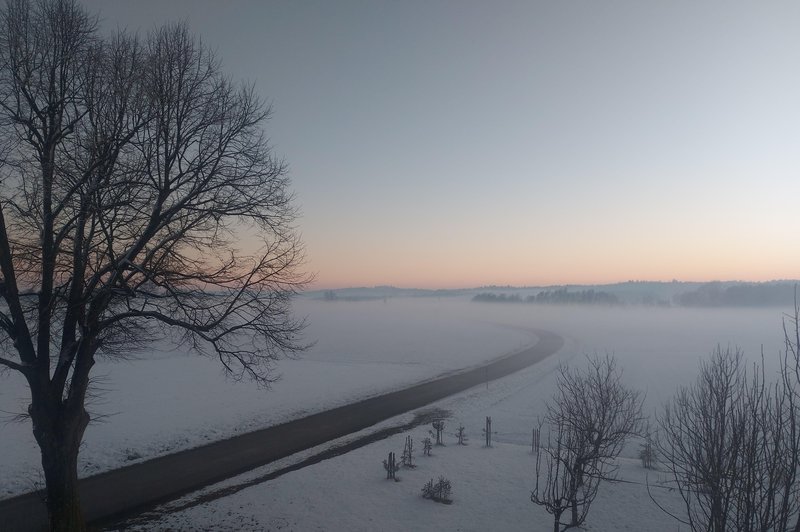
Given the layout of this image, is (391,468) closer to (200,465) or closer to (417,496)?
(417,496)

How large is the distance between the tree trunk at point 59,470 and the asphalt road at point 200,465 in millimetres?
2365

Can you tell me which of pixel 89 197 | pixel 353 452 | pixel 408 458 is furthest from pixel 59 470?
pixel 408 458

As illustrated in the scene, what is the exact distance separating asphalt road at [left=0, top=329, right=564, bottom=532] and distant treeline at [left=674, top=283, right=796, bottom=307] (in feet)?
448

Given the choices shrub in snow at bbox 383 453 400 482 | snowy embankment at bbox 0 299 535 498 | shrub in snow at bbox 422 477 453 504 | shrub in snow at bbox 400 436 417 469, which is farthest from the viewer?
snowy embankment at bbox 0 299 535 498

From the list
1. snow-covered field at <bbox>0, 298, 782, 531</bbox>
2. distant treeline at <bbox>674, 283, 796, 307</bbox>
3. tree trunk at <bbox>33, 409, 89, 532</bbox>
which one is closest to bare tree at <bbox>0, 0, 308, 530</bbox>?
tree trunk at <bbox>33, 409, 89, 532</bbox>

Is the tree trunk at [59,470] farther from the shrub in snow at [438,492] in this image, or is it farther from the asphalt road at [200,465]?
the shrub in snow at [438,492]

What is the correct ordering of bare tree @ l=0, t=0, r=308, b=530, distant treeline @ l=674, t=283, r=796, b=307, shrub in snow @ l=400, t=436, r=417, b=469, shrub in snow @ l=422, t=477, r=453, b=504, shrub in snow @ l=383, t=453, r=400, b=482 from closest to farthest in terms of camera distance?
bare tree @ l=0, t=0, r=308, b=530 < shrub in snow @ l=422, t=477, r=453, b=504 < shrub in snow @ l=383, t=453, r=400, b=482 < shrub in snow @ l=400, t=436, r=417, b=469 < distant treeline @ l=674, t=283, r=796, b=307

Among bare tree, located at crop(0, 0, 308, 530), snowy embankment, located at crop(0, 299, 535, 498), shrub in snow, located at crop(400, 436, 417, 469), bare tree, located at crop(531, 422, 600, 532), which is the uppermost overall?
bare tree, located at crop(0, 0, 308, 530)

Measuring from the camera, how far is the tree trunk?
961cm

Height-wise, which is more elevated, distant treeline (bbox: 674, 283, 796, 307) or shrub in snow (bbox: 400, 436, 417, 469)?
distant treeline (bbox: 674, 283, 796, 307)

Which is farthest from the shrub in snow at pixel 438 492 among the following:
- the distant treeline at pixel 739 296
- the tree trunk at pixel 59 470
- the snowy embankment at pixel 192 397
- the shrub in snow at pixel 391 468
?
the distant treeline at pixel 739 296

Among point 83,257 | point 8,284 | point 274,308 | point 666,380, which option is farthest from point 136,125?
point 666,380

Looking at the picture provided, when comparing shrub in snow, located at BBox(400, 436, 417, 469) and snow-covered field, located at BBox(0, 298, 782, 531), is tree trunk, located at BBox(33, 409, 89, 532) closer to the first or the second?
snow-covered field, located at BBox(0, 298, 782, 531)

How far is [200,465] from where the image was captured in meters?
17.6
